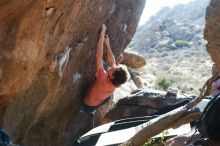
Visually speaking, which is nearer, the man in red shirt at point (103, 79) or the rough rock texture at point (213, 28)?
the rough rock texture at point (213, 28)

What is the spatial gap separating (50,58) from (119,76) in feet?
6.25

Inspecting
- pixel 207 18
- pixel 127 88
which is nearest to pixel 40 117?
pixel 207 18

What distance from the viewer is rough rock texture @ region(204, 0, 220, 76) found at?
17.0 feet

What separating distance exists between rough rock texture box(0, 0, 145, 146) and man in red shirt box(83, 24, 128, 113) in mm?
229

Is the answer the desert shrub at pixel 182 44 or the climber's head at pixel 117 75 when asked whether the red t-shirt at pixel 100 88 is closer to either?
the climber's head at pixel 117 75

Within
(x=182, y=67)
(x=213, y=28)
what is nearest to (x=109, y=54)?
(x=213, y=28)

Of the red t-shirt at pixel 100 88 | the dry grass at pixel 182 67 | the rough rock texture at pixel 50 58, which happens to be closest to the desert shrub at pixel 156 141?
the rough rock texture at pixel 50 58

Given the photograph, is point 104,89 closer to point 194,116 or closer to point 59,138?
point 59,138

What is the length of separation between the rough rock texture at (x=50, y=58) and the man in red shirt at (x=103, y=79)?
0.75 ft

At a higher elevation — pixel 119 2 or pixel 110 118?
pixel 119 2

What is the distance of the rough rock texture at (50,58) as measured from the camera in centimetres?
764

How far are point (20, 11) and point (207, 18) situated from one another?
327cm

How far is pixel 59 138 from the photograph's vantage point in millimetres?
11664

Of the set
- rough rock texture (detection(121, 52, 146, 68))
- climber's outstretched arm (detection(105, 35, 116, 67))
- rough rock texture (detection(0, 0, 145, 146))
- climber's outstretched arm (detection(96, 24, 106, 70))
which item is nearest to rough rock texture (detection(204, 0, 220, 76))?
rough rock texture (detection(0, 0, 145, 146))
